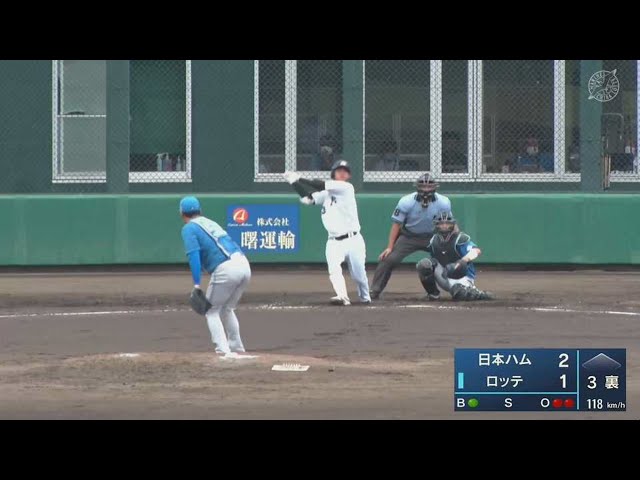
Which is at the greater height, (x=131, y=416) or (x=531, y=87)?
(x=531, y=87)

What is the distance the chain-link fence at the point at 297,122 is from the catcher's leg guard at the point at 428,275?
206 inches

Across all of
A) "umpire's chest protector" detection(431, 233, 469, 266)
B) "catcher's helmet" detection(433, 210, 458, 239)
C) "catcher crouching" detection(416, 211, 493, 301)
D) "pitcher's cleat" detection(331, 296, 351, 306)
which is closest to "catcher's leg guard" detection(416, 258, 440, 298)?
"catcher crouching" detection(416, 211, 493, 301)

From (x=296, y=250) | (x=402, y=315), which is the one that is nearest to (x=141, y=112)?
(x=296, y=250)

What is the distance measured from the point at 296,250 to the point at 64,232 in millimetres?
3512

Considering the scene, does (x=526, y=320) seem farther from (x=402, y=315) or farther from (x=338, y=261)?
(x=338, y=261)

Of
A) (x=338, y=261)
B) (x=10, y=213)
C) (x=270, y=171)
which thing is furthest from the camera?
(x=270, y=171)

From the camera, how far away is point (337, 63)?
2173cm

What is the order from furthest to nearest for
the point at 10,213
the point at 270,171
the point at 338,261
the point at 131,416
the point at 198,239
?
1. the point at 270,171
2. the point at 10,213
3. the point at 338,261
4. the point at 198,239
5. the point at 131,416

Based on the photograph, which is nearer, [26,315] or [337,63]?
[26,315]

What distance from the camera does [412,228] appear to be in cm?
1700

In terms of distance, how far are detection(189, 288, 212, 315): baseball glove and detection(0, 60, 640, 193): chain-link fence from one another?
9.72 meters

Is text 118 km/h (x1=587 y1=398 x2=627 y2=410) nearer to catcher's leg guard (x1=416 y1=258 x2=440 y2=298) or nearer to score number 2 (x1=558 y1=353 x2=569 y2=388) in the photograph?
score number 2 (x1=558 y1=353 x2=569 y2=388)

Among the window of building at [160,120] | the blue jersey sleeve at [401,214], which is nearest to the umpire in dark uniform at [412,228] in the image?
the blue jersey sleeve at [401,214]

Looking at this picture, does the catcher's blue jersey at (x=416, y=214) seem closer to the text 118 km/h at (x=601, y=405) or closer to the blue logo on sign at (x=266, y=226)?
the blue logo on sign at (x=266, y=226)
